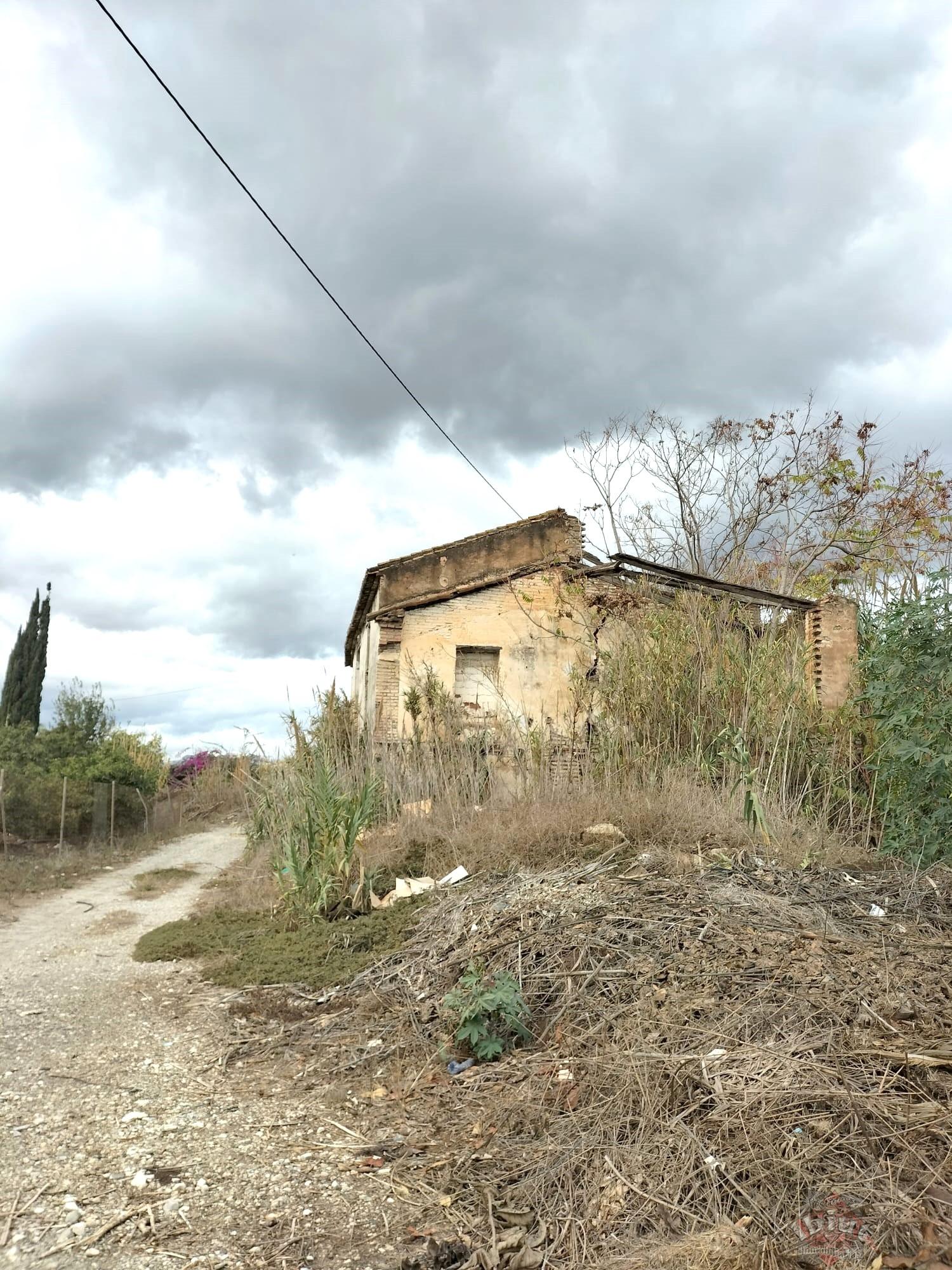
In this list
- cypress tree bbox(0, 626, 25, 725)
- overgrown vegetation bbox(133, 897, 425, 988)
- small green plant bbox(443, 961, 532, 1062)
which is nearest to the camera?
small green plant bbox(443, 961, 532, 1062)

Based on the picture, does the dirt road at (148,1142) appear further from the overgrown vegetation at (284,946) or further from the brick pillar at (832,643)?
the brick pillar at (832,643)

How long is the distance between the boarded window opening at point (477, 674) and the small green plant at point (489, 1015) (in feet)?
35.3

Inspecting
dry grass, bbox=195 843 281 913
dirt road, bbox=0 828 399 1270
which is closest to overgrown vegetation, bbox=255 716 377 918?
dry grass, bbox=195 843 281 913

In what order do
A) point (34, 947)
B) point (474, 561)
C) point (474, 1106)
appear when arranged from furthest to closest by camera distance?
point (474, 561)
point (34, 947)
point (474, 1106)

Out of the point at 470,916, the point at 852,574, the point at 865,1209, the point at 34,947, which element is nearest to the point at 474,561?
the point at 852,574

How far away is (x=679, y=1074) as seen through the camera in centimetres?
329

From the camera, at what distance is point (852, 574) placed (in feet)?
59.1

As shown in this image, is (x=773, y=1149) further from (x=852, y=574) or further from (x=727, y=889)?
(x=852, y=574)

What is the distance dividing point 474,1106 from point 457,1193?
0.65m

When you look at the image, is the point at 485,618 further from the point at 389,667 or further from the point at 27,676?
the point at 27,676

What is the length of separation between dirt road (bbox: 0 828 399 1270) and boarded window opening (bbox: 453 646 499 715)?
919 cm

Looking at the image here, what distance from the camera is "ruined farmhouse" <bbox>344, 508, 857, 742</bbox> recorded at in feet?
48.4

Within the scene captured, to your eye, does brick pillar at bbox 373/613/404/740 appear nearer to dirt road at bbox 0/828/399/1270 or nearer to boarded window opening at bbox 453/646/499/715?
boarded window opening at bbox 453/646/499/715

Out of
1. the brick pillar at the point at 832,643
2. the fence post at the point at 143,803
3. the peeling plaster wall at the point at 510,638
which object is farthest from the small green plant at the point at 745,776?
the fence post at the point at 143,803
